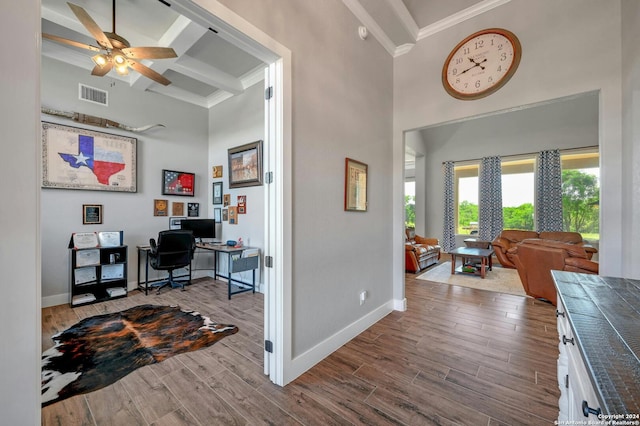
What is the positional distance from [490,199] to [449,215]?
1116 mm

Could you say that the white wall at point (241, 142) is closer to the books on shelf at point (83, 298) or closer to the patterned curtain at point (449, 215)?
the books on shelf at point (83, 298)

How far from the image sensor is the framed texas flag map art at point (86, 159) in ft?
11.3

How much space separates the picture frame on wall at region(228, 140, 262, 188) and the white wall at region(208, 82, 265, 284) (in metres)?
0.10

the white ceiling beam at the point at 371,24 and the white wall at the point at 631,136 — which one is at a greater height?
the white ceiling beam at the point at 371,24

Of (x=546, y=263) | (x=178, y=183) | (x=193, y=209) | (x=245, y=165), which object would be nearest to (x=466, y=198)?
(x=546, y=263)

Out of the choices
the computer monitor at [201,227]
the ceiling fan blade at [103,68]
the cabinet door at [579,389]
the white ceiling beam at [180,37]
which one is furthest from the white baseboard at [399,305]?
the ceiling fan blade at [103,68]

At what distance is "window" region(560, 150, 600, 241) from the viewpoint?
235 inches

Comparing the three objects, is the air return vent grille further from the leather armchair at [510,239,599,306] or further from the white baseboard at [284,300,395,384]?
the leather armchair at [510,239,599,306]

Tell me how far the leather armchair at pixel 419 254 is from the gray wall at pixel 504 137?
7.01 feet

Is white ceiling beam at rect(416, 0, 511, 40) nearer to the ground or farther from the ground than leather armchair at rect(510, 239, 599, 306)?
farther from the ground

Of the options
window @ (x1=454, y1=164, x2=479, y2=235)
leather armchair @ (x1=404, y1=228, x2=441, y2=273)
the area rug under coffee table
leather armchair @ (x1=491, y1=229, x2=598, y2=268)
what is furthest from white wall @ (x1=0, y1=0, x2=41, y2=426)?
window @ (x1=454, y1=164, x2=479, y2=235)

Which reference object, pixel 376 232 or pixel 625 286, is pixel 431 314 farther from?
pixel 625 286

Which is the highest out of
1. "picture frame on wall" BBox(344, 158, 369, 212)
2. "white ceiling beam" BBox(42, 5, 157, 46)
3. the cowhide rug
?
"white ceiling beam" BBox(42, 5, 157, 46)

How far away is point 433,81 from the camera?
2963 millimetres
